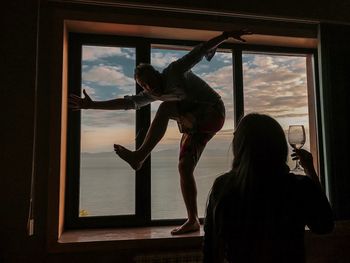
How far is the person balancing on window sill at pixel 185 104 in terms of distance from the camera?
180 centimetres

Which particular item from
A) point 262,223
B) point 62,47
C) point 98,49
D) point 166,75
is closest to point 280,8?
point 166,75

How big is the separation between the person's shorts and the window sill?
466mm

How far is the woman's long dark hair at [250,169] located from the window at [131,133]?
1.22 metres

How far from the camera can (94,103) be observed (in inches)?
71.4

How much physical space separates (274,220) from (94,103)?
1.21 metres

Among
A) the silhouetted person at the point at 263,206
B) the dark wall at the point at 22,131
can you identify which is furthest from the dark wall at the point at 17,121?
the silhouetted person at the point at 263,206

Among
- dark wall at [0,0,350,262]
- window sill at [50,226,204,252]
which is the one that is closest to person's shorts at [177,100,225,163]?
window sill at [50,226,204,252]

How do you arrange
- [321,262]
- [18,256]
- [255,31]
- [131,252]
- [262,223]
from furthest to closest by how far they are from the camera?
[255,31]
[321,262]
[131,252]
[18,256]
[262,223]

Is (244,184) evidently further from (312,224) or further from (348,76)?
(348,76)

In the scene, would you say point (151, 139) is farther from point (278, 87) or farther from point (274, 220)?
point (278, 87)

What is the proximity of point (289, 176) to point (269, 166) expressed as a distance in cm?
7

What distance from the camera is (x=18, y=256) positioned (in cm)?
172

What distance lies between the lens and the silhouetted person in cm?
94

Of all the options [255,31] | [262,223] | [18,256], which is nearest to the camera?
[262,223]
